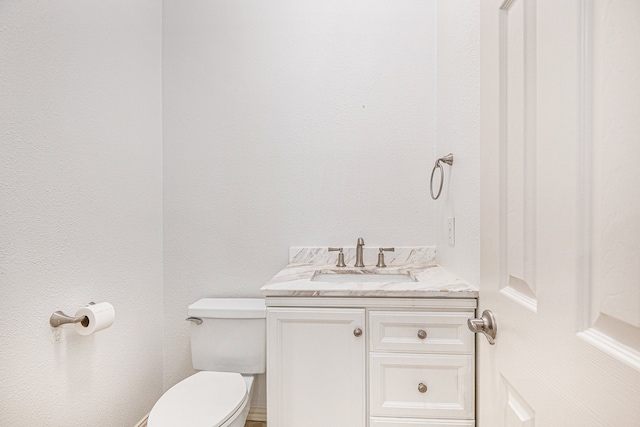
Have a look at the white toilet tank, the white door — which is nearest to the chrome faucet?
the white toilet tank

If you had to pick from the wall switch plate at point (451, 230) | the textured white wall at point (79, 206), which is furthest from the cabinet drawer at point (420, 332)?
the textured white wall at point (79, 206)

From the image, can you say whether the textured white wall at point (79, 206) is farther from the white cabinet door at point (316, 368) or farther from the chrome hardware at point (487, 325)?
the chrome hardware at point (487, 325)

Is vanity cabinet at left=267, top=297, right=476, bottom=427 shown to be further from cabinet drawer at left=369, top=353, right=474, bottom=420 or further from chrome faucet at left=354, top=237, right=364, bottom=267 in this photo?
chrome faucet at left=354, top=237, right=364, bottom=267

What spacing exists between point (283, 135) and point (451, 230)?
99 centimetres

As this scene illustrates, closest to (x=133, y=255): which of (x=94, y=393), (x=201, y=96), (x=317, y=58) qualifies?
(x=94, y=393)

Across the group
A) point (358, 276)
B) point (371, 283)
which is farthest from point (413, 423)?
point (358, 276)

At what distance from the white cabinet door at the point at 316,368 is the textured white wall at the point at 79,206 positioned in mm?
752

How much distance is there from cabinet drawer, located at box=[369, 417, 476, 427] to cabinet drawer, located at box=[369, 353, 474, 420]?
0.06 ft

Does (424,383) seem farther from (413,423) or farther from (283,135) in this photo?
(283,135)

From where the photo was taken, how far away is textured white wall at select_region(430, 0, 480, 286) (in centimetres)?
124

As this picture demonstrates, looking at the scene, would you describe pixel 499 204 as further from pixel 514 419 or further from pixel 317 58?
pixel 317 58

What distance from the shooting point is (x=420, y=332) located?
120cm

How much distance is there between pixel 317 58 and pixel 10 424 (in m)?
1.92

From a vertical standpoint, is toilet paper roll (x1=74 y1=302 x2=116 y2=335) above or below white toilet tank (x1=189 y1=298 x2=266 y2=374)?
above
